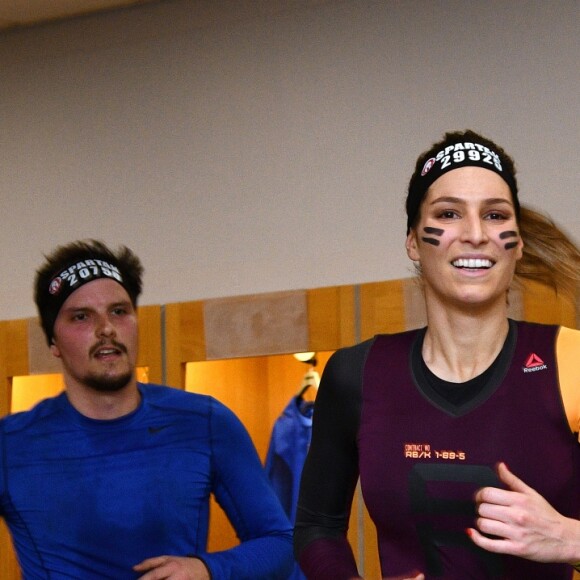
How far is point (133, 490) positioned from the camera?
2541mm

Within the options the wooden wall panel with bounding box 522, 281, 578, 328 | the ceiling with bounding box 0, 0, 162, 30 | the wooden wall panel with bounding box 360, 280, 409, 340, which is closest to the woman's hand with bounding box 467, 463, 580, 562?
the wooden wall panel with bounding box 522, 281, 578, 328

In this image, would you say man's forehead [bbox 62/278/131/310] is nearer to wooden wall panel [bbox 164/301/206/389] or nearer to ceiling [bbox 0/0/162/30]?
wooden wall panel [bbox 164/301/206/389]

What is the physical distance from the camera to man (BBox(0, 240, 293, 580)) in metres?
2.50

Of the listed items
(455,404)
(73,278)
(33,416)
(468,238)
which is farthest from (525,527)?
(73,278)

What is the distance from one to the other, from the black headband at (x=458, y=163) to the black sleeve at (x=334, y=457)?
0.30 meters

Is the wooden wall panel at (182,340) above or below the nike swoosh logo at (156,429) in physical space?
above

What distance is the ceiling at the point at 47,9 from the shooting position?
5.36 metres

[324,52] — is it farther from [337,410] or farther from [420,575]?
[420,575]

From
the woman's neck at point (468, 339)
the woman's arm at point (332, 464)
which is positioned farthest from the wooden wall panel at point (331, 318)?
the woman's neck at point (468, 339)

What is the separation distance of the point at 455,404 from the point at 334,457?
27cm

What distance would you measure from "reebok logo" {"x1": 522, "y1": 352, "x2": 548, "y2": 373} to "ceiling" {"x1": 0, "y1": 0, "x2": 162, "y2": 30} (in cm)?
384

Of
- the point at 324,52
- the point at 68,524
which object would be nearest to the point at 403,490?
the point at 68,524

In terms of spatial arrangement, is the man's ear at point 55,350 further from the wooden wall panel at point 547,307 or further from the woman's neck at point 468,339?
the wooden wall panel at point 547,307

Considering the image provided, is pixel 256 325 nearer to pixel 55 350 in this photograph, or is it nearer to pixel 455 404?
pixel 55 350
